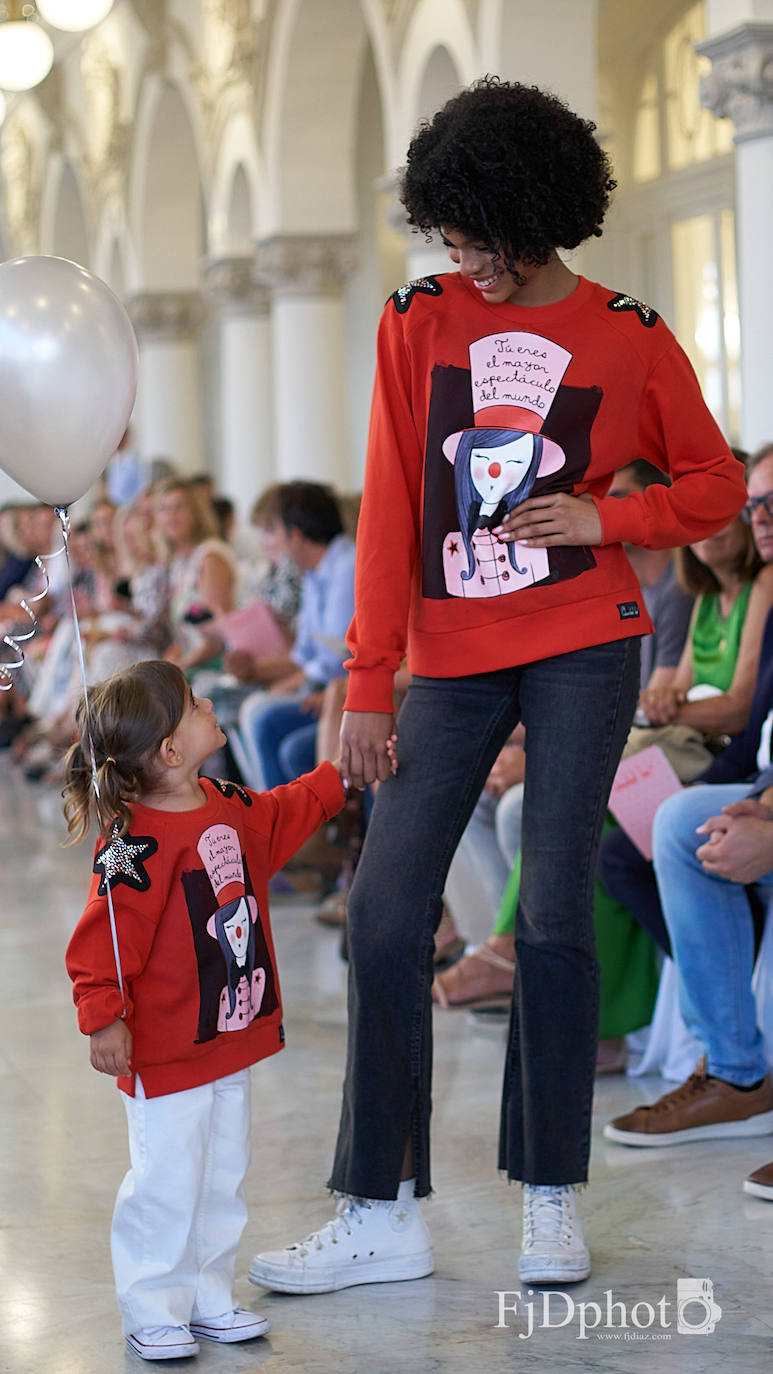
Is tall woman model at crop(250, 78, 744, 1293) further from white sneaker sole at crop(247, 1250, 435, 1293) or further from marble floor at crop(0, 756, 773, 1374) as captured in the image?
marble floor at crop(0, 756, 773, 1374)

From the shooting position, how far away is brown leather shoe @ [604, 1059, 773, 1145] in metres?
3.14

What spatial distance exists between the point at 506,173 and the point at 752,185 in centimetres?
318

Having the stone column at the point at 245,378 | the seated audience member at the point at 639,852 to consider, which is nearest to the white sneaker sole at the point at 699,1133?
the seated audience member at the point at 639,852

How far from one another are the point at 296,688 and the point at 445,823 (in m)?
3.45

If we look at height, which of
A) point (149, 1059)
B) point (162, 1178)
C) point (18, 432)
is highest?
point (18, 432)

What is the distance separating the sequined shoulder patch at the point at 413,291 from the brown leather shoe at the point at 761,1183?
61.1 inches

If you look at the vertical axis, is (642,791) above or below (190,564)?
below

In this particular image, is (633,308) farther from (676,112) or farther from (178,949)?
(676,112)

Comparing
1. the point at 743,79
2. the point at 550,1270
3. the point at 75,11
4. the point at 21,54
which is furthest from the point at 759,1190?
the point at 21,54

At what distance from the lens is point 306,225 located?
9797 mm

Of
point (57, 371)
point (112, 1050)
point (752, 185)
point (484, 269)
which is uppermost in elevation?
point (752, 185)

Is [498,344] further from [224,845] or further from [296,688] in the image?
[296,688]

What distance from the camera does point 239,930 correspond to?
2373 mm

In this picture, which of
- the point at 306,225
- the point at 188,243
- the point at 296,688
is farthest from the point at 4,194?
the point at 296,688
